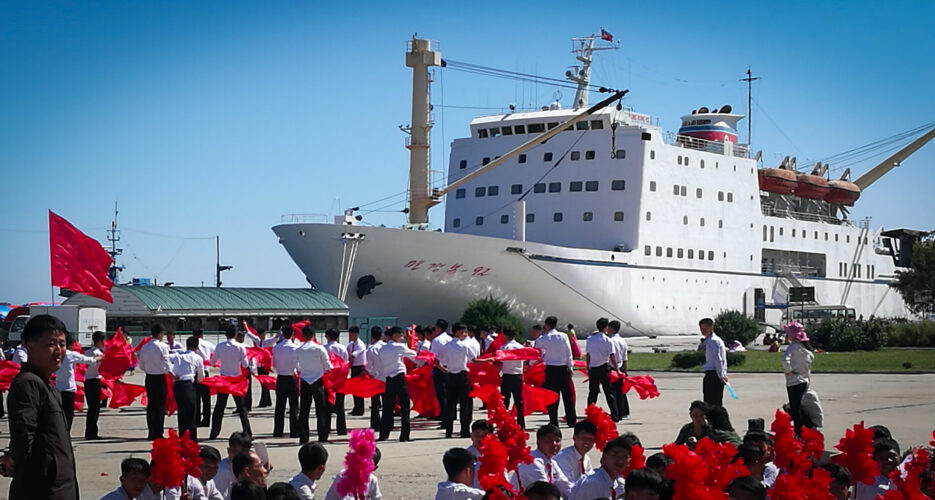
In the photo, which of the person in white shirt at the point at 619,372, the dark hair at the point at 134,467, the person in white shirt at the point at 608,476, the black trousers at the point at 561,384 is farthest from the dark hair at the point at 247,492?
the person in white shirt at the point at 619,372

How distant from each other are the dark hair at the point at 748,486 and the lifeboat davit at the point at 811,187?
5227 cm

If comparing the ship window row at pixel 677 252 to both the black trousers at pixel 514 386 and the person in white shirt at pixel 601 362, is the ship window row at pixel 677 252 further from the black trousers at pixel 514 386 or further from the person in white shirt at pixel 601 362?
the black trousers at pixel 514 386

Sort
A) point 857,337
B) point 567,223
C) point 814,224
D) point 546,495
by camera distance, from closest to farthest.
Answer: point 546,495
point 857,337
point 567,223
point 814,224

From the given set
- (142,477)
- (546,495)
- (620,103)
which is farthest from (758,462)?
(620,103)

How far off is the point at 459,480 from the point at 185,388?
290 inches

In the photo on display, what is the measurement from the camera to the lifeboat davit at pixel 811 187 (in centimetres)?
5541

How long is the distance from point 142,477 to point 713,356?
8.39 metres

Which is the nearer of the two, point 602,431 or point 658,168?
point 602,431

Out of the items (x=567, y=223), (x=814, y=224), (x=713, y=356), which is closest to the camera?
(x=713, y=356)

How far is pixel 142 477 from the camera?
6.25 m

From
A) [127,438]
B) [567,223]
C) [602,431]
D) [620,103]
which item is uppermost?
[620,103]

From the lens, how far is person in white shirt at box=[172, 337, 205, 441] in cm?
1285

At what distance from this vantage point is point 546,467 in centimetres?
699

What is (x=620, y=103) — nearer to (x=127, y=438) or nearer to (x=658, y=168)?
(x=658, y=168)
